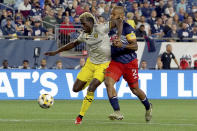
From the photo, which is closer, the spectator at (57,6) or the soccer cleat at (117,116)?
the soccer cleat at (117,116)

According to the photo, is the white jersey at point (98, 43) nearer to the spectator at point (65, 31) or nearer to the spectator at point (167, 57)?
the spectator at point (65, 31)

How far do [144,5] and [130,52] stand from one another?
1572 centimetres

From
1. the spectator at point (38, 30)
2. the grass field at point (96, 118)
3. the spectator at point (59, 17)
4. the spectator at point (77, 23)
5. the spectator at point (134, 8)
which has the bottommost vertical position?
the grass field at point (96, 118)

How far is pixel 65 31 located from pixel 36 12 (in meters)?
1.85

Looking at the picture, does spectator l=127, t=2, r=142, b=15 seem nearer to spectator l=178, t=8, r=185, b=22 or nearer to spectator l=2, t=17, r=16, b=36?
spectator l=178, t=8, r=185, b=22

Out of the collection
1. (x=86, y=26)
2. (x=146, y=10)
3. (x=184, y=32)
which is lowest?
(x=184, y=32)

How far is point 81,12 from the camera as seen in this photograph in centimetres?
2812

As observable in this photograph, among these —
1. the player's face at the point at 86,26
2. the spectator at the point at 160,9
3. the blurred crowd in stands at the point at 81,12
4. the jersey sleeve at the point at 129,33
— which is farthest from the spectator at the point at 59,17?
the jersey sleeve at the point at 129,33

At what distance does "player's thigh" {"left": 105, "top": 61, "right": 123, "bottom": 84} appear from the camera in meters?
13.7

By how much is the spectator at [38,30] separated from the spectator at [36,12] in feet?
2.38

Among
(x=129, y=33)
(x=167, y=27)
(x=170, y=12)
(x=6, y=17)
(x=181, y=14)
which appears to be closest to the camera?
(x=129, y=33)

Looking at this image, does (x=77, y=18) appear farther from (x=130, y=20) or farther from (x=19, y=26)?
(x=130, y=20)

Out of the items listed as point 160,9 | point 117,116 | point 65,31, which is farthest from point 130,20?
point 117,116

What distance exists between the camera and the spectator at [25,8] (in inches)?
1057
